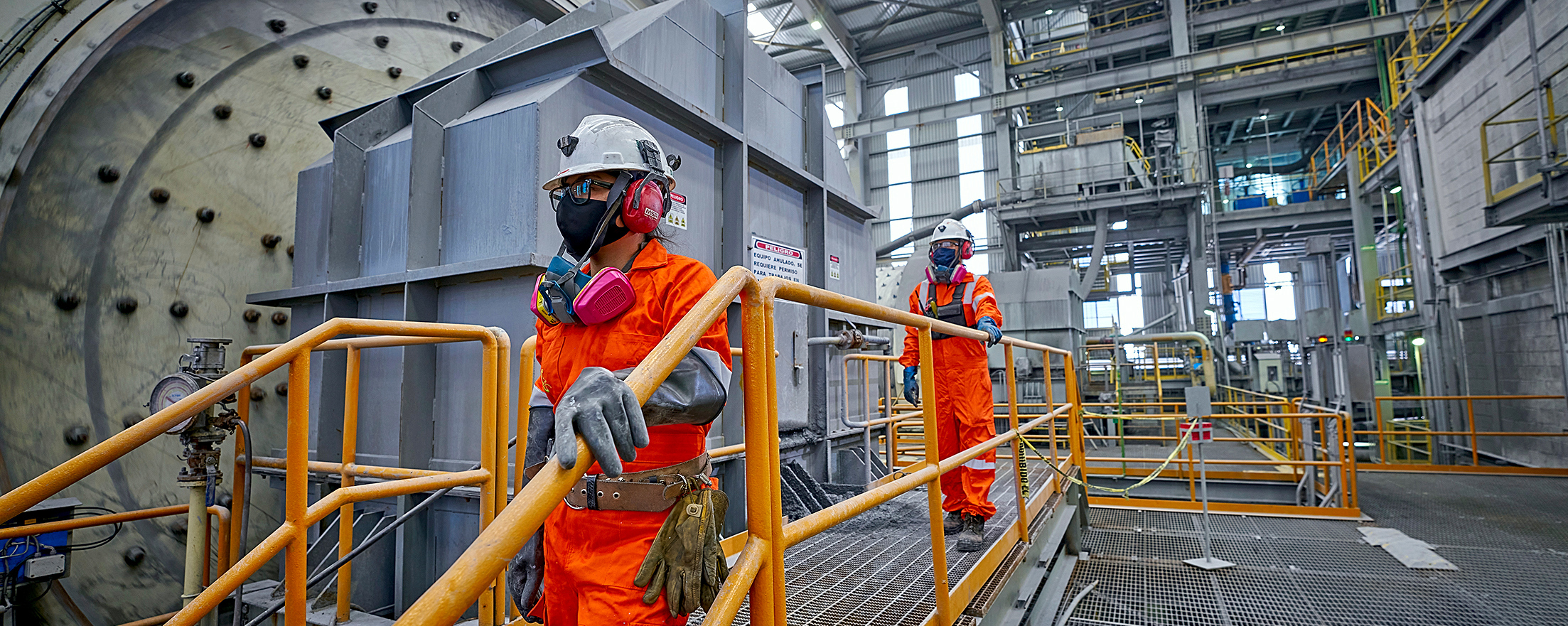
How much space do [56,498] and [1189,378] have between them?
16.1 metres

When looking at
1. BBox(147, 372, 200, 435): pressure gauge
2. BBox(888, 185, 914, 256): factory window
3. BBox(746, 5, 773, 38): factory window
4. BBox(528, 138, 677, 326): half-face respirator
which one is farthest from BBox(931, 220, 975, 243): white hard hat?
BBox(888, 185, 914, 256): factory window

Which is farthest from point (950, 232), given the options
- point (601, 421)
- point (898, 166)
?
point (898, 166)

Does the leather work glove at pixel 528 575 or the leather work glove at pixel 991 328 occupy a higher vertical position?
the leather work glove at pixel 991 328

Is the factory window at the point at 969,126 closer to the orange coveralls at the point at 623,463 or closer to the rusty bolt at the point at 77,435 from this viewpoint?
the rusty bolt at the point at 77,435

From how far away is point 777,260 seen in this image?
552 centimetres

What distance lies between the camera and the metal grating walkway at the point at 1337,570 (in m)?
4.09

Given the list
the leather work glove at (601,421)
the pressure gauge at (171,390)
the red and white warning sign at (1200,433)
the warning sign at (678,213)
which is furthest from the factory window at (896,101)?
the leather work glove at (601,421)

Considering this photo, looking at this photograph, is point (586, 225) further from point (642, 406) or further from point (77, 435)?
point (77, 435)

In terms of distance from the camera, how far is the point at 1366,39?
47.5 ft

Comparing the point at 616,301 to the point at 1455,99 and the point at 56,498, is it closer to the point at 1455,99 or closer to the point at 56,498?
the point at 56,498

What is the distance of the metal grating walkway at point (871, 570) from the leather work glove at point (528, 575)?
3.54 ft

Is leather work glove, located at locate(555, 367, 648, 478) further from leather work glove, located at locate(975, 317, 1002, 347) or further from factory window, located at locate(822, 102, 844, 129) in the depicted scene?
factory window, located at locate(822, 102, 844, 129)

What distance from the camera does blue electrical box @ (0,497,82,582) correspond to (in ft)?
10.3

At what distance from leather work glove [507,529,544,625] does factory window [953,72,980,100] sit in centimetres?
2454
